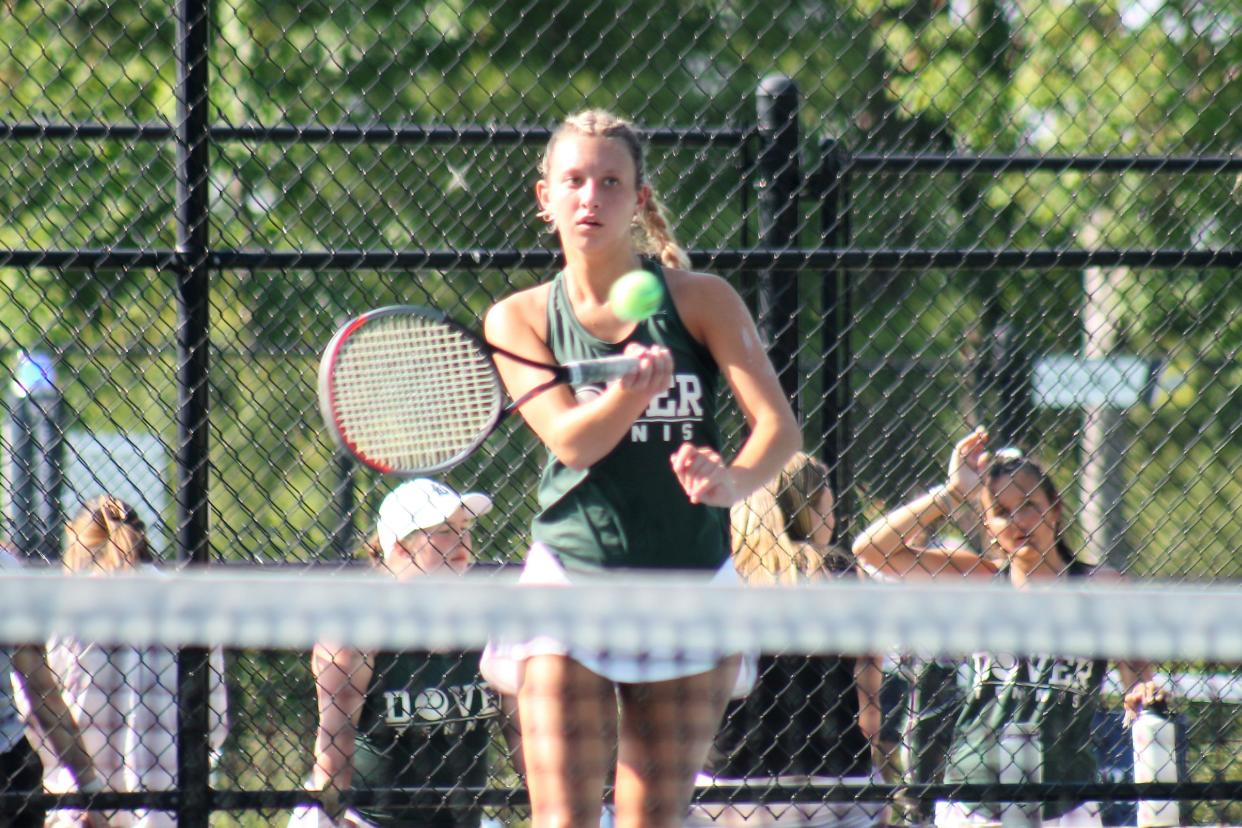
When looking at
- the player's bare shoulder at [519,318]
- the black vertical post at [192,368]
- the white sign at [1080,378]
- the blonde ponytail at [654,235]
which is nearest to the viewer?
the player's bare shoulder at [519,318]

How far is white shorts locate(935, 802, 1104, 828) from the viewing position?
3.23 metres

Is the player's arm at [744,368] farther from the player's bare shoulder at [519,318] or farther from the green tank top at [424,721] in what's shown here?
the green tank top at [424,721]

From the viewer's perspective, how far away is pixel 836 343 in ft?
10.9

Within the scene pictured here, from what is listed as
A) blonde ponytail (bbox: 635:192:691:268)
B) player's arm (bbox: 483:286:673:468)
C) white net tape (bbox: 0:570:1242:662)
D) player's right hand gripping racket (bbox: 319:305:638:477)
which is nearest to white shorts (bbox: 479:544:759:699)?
player's arm (bbox: 483:286:673:468)

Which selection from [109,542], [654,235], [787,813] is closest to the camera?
[654,235]

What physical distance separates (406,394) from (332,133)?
0.99 meters

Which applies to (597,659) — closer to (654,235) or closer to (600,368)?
(600,368)

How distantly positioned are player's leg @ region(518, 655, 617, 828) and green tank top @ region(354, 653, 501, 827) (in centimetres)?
106

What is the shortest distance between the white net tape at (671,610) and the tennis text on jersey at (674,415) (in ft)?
2.06

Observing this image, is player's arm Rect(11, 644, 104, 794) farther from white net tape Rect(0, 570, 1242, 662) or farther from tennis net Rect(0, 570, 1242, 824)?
white net tape Rect(0, 570, 1242, 662)

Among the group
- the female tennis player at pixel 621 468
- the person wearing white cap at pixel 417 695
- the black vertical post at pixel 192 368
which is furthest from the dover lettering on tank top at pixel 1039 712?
the black vertical post at pixel 192 368

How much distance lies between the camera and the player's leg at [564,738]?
6.95 ft

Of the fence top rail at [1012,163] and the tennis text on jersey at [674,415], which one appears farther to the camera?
the fence top rail at [1012,163]

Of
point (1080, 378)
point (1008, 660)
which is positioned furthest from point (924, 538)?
point (1080, 378)
